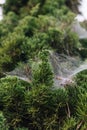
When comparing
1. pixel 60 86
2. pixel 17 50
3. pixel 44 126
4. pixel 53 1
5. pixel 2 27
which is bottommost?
pixel 44 126

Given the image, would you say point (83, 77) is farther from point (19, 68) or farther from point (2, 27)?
point (2, 27)

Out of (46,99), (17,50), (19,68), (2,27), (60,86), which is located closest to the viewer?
(46,99)

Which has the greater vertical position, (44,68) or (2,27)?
(2,27)

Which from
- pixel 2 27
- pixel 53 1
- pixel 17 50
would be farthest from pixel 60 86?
pixel 53 1

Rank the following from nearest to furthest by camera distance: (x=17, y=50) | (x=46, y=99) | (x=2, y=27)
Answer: (x=46, y=99), (x=17, y=50), (x=2, y=27)

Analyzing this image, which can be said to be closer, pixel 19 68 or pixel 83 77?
pixel 83 77

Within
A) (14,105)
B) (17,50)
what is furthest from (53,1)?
(14,105)

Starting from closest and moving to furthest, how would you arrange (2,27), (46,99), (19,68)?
1. (46,99)
2. (19,68)
3. (2,27)

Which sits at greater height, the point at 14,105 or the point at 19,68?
the point at 19,68

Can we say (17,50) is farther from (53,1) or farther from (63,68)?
(53,1)
